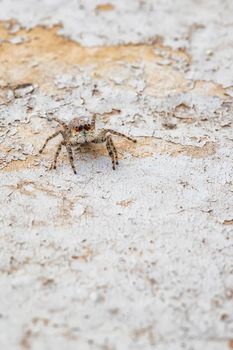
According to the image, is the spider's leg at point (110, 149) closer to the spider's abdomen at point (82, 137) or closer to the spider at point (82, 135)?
the spider at point (82, 135)

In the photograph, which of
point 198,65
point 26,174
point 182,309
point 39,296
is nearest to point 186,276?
point 182,309

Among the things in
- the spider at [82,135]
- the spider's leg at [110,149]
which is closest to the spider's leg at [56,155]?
the spider at [82,135]

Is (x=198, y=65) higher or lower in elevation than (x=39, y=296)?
higher

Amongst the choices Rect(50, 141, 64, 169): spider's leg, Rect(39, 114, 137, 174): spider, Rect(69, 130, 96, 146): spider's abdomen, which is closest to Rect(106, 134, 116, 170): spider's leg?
Rect(39, 114, 137, 174): spider

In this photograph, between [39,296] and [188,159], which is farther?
[188,159]

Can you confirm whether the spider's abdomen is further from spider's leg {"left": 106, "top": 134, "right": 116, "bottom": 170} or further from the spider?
spider's leg {"left": 106, "top": 134, "right": 116, "bottom": 170}

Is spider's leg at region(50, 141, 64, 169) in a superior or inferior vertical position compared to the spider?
inferior

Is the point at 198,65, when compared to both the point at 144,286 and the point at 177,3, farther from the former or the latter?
the point at 144,286

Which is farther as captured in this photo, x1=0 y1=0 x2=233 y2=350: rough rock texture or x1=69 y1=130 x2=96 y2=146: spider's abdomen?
x1=69 y1=130 x2=96 y2=146: spider's abdomen
